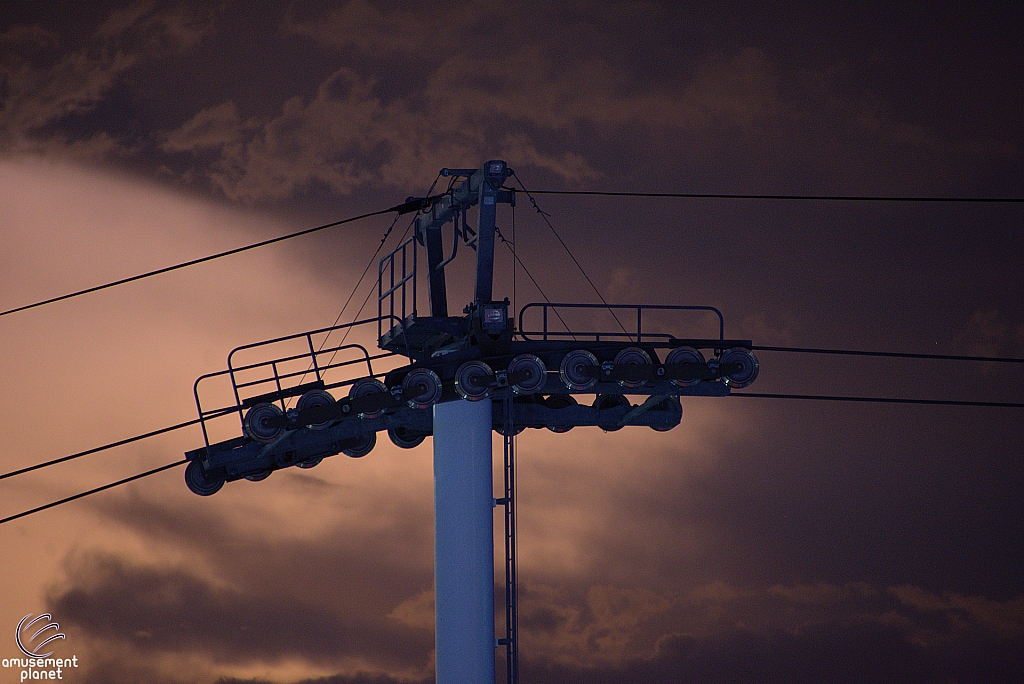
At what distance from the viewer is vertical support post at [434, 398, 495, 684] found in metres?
27.0

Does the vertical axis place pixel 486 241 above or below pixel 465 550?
above

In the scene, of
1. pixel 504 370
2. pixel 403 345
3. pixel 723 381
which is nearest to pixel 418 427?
pixel 403 345

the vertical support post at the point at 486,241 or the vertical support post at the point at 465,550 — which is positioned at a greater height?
the vertical support post at the point at 486,241

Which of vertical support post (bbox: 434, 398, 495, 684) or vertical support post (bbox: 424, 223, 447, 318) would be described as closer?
vertical support post (bbox: 434, 398, 495, 684)

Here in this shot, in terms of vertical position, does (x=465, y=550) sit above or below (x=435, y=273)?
below

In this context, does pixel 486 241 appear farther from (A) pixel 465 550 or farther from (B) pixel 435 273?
(A) pixel 465 550

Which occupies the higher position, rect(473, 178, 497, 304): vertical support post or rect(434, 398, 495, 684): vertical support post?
rect(473, 178, 497, 304): vertical support post

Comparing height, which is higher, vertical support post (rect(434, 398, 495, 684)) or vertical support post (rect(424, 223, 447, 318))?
vertical support post (rect(424, 223, 447, 318))

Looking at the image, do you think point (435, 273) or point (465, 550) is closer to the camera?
point (465, 550)

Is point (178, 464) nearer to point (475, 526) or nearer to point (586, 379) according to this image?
point (475, 526)

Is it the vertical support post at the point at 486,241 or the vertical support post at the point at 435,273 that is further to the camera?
the vertical support post at the point at 435,273

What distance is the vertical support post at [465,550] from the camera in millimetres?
26984

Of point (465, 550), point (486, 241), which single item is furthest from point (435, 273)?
point (465, 550)

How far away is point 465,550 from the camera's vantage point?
27.0m
